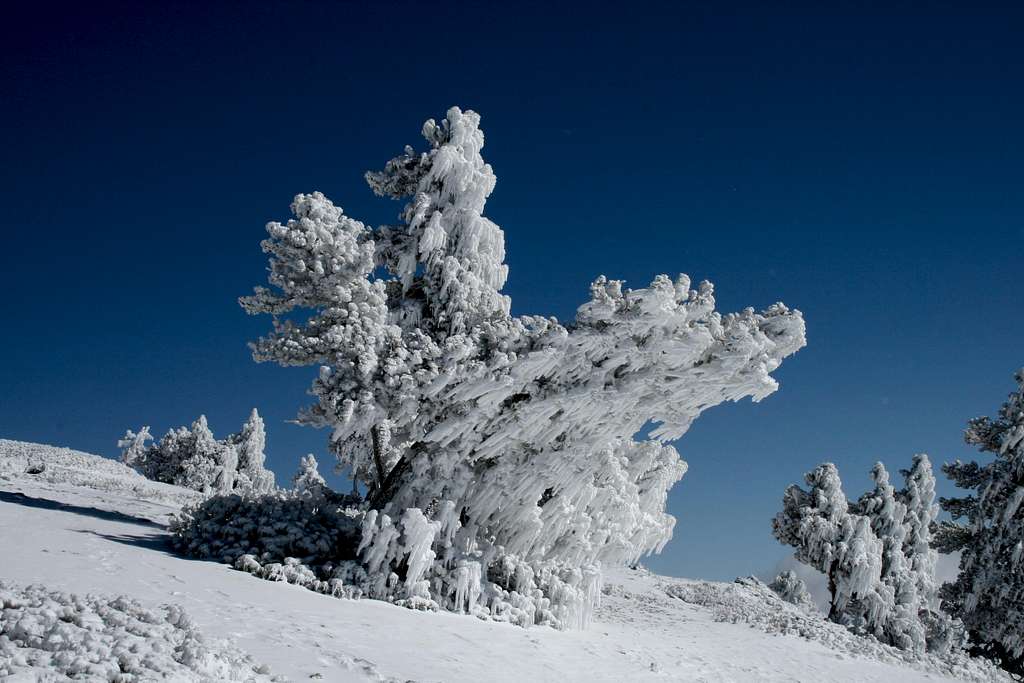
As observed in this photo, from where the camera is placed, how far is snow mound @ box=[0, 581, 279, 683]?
5699 mm

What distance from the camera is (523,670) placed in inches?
402

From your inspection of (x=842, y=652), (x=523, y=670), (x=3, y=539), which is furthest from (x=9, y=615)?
(x=842, y=652)

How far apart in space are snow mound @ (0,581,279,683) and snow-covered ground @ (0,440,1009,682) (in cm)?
15

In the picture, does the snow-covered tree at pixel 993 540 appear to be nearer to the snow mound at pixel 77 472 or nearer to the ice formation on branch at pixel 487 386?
the ice formation on branch at pixel 487 386

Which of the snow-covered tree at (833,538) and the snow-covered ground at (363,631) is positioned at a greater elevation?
the snow-covered tree at (833,538)

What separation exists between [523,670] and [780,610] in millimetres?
19246

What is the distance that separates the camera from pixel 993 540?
20.8 metres

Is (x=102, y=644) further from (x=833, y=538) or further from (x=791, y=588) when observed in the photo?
(x=791, y=588)

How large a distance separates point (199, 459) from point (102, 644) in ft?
176

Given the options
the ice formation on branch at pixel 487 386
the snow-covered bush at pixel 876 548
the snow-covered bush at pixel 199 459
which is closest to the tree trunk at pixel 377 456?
the ice formation on branch at pixel 487 386

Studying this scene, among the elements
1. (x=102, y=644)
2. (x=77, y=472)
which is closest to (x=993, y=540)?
(x=102, y=644)

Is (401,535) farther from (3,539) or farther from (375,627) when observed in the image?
(3,539)

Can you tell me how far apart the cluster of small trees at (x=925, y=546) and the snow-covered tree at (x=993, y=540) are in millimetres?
29

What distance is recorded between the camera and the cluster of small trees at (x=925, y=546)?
20.6 meters
